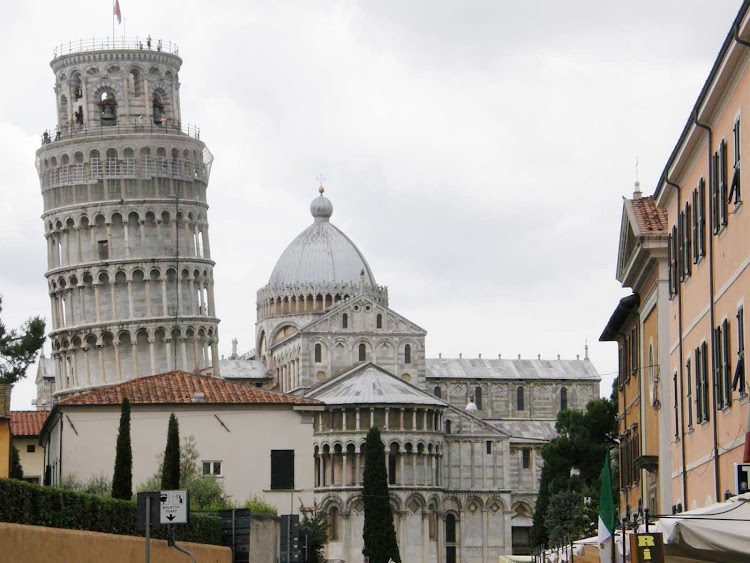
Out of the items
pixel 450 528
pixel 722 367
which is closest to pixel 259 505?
pixel 722 367

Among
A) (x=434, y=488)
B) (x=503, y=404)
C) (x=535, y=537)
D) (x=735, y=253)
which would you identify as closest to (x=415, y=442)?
(x=434, y=488)

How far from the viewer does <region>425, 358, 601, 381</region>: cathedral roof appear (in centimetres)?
14462

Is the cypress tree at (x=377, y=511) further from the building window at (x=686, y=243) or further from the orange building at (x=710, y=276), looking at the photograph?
the building window at (x=686, y=243)

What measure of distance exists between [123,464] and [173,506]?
24.5 m

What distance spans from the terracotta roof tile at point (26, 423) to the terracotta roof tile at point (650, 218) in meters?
50.3

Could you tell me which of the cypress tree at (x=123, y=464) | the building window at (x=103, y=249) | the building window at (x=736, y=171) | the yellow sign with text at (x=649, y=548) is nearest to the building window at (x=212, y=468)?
the cypress tree at (x=123, y=464)

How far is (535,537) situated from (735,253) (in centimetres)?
8081

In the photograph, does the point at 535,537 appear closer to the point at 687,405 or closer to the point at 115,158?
the point at 115,158

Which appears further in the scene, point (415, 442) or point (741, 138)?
point (415, 442)

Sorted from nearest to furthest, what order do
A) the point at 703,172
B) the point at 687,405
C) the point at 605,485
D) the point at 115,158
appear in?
the point at 605,485, the point at 703,172, the point at 687,405, the point at 115,158

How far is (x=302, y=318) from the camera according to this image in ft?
447

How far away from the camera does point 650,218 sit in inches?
1469

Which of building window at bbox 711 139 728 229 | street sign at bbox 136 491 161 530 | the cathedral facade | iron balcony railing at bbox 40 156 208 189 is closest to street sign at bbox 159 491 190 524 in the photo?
street sign at bbox 136 491 161 530

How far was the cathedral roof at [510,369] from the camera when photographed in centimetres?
14462
